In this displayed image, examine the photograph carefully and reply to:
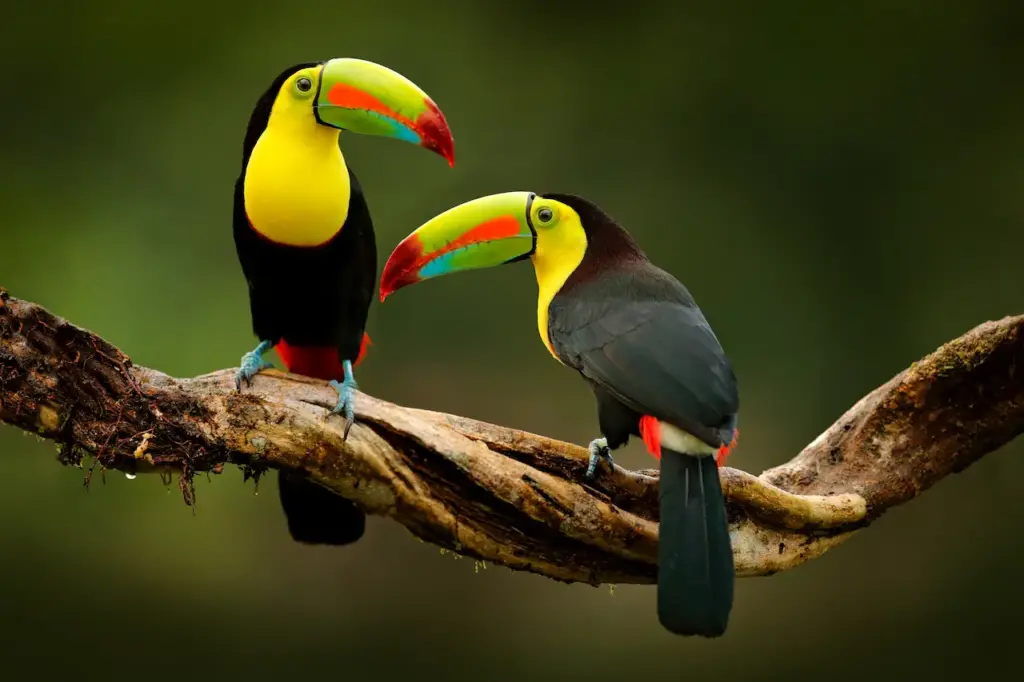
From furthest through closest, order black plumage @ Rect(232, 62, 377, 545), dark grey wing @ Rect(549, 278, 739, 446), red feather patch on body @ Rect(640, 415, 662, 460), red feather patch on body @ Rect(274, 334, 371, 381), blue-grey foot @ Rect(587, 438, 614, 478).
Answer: red feather patch on body @ Rect(274, 334, 371, 381), black plumage @ Rect(232, 62, 377, 545), blue-grey foot @ Rect(587, 438, 614, 478), red feather patch on body @ Rect(640, 415, 662, 460), dark grey wing @ Rect(549, 278, 739, 446)

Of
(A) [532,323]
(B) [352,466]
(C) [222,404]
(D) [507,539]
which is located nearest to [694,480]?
(D) [507,539]

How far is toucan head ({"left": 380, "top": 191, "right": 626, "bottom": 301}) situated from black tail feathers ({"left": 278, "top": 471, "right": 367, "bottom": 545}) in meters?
0.46

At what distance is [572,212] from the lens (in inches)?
93.0

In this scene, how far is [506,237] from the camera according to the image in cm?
235

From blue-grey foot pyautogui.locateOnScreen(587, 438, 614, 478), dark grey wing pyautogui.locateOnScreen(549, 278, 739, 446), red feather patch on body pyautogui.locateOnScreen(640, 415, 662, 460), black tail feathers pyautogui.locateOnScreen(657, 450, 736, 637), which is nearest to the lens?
black tail feathers pyautogui.locateOnScreen(657, 450, 736, 637)

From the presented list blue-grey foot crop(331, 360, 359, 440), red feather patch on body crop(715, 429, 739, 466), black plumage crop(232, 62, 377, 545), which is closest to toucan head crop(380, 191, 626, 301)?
black plumage crop(232, 62, 377, 545)

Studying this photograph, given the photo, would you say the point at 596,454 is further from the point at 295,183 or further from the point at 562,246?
the point at 295,183

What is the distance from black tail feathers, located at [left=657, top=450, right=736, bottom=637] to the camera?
178cm

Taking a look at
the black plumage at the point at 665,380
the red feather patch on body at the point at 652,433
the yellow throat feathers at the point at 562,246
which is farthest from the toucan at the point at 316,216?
the red feather patch on body at the point at 652,433

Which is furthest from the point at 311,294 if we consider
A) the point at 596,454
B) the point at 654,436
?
the point at 654,436

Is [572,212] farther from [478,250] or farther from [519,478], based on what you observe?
[519,478]

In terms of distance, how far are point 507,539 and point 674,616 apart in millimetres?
416

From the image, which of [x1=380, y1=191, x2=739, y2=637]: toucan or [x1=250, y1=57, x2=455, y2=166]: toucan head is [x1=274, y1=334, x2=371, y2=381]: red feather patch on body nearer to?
[x1=380, y1=191, x2=739, y2=637]: toucan

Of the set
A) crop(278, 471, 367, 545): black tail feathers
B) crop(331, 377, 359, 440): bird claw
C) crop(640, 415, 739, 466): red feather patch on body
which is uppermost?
crop(640, 415, 739, 466): red feather patch on body
